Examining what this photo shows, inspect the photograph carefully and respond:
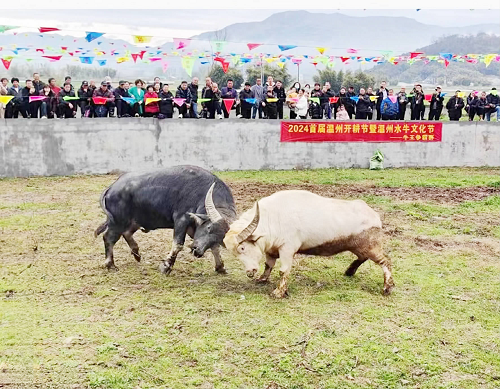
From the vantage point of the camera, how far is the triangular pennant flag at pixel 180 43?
18734 mm

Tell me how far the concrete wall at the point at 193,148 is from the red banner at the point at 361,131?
0.60ft

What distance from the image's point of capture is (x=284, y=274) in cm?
790

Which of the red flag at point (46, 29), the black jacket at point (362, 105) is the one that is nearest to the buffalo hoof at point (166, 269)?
the red flag at point (46, 29)

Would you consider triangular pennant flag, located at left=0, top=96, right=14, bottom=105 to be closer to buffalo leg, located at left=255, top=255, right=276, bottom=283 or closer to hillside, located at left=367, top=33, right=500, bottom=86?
buffalo leg, located at left=255, top=255, right=276, bottom=283

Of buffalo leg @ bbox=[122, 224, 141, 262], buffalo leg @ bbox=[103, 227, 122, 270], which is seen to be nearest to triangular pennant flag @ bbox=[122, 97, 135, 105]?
buffalo leg @ bbox=[122, 224, 141, 262]

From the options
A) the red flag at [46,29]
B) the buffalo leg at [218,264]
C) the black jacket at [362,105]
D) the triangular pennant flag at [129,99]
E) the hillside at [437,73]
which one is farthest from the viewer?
the hillside at [437,73]

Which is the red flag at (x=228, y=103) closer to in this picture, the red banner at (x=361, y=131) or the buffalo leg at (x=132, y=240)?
the red banner at (x=361, y=131)

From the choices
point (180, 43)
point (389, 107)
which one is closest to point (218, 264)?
point (180, 43)

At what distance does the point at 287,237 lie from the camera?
26.2 feet

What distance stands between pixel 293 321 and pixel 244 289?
4.30 ft

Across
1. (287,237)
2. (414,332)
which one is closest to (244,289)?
(287,237)

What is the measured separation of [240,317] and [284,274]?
38.7 inches

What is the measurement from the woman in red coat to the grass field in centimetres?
654

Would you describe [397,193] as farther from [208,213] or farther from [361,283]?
[208,213]
